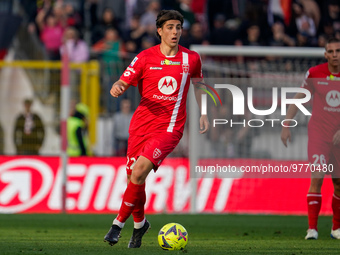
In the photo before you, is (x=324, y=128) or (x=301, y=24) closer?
(x=324, y=128)

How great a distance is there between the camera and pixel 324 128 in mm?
9758

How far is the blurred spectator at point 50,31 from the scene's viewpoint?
18816mm

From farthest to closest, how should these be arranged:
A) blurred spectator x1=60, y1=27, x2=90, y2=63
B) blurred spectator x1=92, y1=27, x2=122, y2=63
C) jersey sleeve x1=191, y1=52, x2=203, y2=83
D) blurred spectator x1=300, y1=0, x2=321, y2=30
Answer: blurred spectator x1=300, y1=0, x2=321, y2=30
blurred spectator x1=92, y1=27, x2=122, y2=63
blurred spectator x1=60, y1=27, x2=90, y2=63
jersey sleeve x1=191, y1=52, x2=203, y2=83

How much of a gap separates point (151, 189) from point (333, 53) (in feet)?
20.2

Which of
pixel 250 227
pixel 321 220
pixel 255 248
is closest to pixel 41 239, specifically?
pixel 255 248

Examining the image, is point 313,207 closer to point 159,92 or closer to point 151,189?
point 159,92

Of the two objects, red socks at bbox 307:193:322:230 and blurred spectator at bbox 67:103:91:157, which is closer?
red socks at bbox 307:193:322:230

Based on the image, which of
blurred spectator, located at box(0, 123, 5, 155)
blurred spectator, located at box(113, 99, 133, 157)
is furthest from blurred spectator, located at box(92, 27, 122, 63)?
blurred spectator, located at box(0, 123, 5, 155)

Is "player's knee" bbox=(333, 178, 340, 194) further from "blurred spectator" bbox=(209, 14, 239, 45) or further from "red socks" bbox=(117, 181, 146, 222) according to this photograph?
"blurred spectator" bbox=(209, 14, 239, 45)

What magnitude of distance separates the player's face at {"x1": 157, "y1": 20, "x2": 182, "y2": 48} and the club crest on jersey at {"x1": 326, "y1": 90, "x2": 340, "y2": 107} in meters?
2.47

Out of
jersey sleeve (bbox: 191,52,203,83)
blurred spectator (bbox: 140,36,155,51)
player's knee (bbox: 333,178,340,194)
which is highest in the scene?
jersey sleeve (bbox: 191,52,203,83)

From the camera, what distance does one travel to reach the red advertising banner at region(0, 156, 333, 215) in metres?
14.9

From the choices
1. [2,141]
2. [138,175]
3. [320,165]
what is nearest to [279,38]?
[2,141]

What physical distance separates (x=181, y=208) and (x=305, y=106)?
4.69 meters
